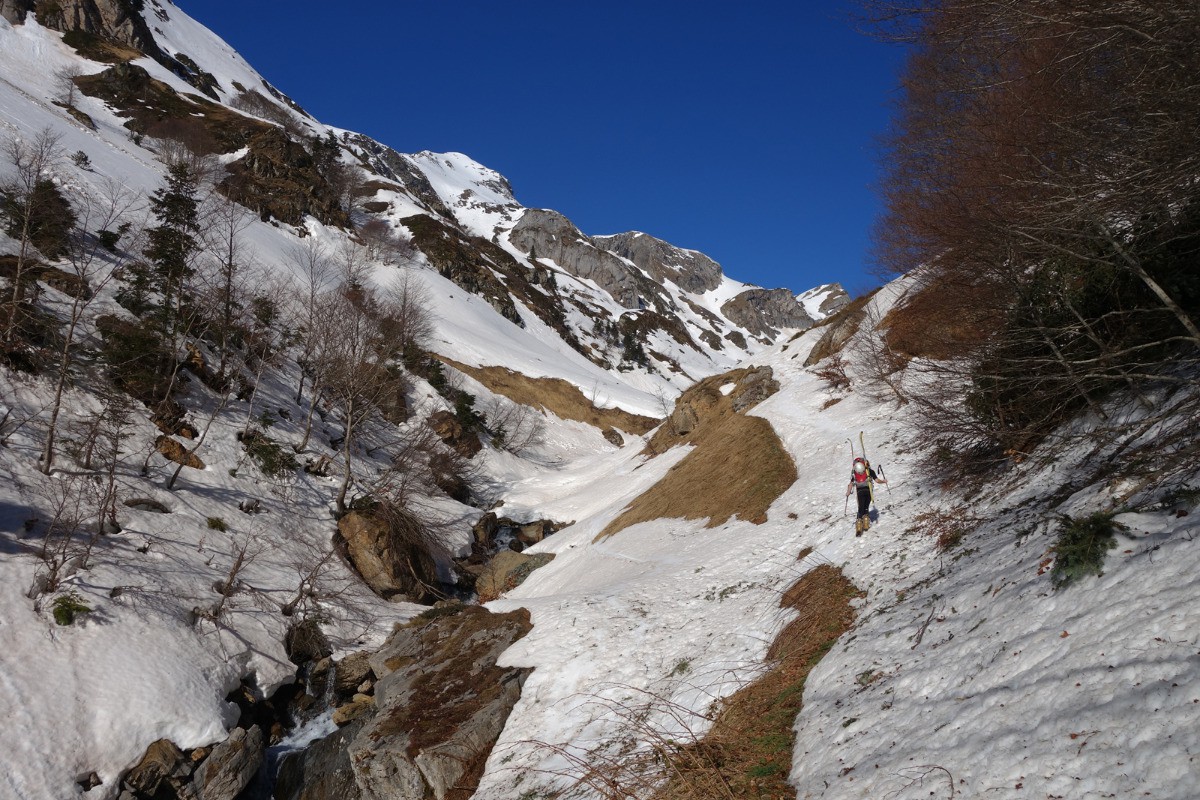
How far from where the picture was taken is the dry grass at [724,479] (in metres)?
22.0

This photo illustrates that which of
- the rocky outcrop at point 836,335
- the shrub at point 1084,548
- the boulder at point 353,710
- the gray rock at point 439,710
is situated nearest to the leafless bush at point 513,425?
the rocky outcrop at point 836,335

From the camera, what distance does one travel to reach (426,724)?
13625 mm

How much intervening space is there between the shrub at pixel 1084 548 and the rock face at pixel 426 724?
10.9m

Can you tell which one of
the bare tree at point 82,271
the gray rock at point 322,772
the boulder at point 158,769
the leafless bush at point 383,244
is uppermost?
the leafless bush at point 383,244

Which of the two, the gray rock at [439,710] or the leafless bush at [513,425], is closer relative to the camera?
the gray rock at [439,710]

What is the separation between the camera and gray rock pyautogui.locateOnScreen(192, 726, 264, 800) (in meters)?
13.8

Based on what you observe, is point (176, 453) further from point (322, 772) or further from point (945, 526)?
point (945, 526)

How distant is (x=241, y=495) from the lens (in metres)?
24.1

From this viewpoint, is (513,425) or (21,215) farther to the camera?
(513,425)

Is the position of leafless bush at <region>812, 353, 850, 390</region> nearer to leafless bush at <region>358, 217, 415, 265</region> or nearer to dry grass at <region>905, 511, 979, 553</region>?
dry grass at <region>905, 511, 979, 553</region>

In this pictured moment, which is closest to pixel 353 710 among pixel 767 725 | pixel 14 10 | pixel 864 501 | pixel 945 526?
pixel 767 725

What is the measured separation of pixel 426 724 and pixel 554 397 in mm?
45917

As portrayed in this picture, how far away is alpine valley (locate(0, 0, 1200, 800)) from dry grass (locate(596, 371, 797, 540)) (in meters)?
0.23

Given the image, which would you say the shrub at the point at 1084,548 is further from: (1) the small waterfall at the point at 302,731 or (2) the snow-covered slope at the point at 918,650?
(1) the small waterfall at the point at 302,731
